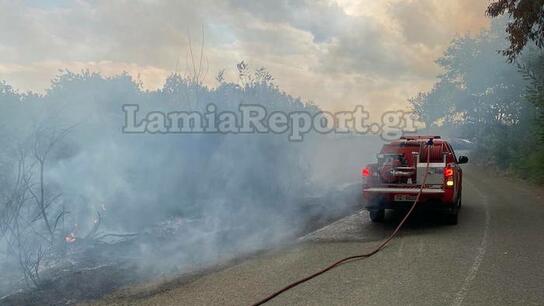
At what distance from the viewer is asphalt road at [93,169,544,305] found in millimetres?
4926

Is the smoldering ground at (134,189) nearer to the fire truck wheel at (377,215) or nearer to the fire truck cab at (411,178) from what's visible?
the fire truck wheel at (377,215)

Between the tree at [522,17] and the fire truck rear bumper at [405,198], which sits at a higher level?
the tree at [522,17]

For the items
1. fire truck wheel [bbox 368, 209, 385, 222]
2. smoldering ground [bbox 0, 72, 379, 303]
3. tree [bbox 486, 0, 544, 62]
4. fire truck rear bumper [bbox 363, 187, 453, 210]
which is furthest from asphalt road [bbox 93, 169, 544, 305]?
tree [bbox 486, 0, 544, 62]

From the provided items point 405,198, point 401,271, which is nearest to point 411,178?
point 405,198

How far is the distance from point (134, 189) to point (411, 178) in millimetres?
5917

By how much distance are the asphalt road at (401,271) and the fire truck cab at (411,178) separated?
0.49 metres

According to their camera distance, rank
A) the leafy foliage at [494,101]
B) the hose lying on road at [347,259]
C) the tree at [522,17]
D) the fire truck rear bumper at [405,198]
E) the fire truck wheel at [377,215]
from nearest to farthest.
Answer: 1. the hose lying on road at [347,259]
2. the fire truck rear bumper at [405,198]
3. the fire truck wheel at [377,215]
4. the tree at [522,17]
5. the leafy foliage at [494,101]

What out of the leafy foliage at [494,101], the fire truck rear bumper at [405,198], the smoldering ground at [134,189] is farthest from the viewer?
the leafy foliage at [494,101]

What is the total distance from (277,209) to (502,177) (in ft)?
43.5

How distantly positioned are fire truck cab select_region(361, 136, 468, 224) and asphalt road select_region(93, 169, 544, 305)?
493mm

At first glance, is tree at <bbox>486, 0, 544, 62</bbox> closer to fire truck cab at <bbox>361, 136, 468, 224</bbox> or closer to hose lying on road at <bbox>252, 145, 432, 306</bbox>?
fire truck cab at <bbox>361, 136, 468, 224</bbox>

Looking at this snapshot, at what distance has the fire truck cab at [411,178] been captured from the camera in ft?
26.9

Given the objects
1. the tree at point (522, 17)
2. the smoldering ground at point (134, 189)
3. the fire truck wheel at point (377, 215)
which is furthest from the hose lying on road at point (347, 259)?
the tree at point (522, 17)

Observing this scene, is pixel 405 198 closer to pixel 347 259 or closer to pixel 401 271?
pixel 347 259
